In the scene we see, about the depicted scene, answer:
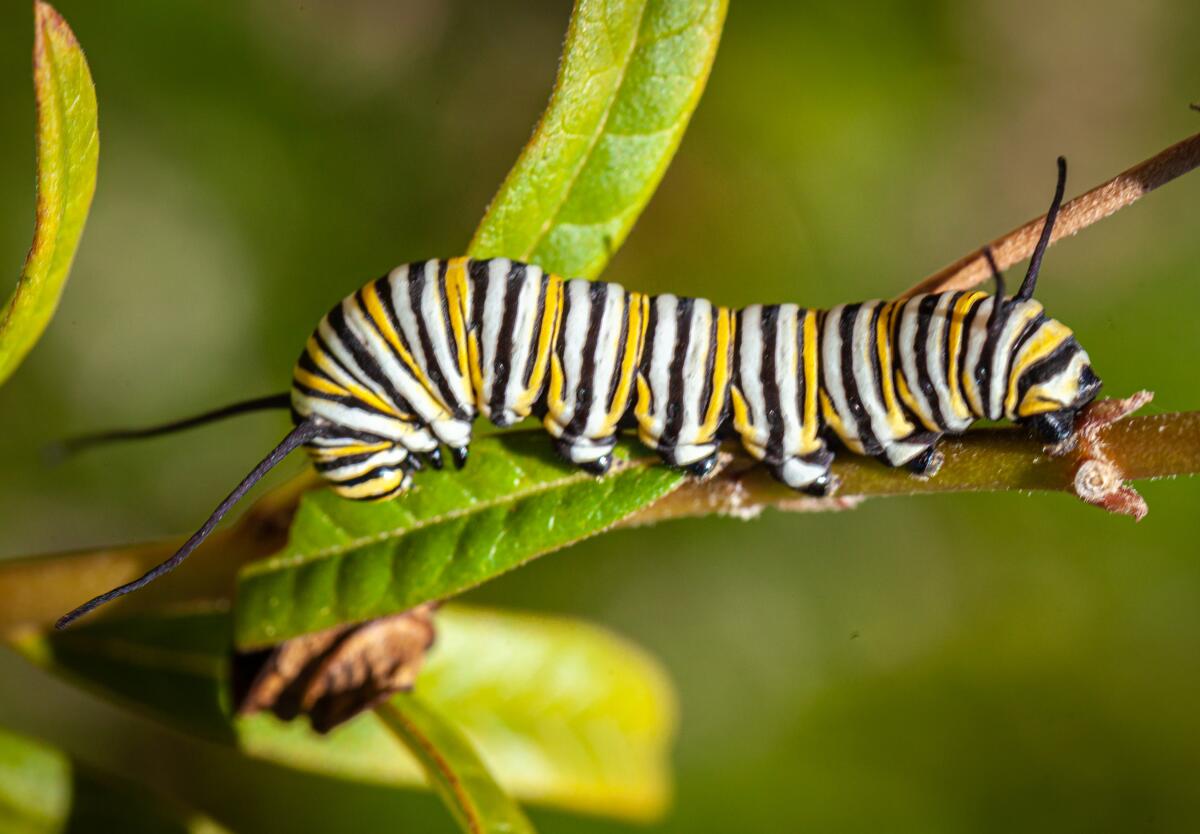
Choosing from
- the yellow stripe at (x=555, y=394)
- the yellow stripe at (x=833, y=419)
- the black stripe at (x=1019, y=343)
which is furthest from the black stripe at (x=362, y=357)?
the black stripe at (x=1019, y=343)

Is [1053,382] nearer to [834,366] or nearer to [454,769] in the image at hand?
[834,366]

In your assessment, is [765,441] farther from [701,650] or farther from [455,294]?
[701,650]

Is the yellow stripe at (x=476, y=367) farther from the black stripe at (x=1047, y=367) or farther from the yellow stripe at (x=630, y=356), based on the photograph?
the black stripe at (x=1047, y=367)

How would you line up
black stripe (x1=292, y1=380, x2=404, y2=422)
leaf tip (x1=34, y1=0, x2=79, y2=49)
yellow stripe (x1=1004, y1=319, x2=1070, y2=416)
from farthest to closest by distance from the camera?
black stripe (x1=292, y1=380, x2=404, y2=422), yellow stripe (x1=1004, y1=319, x2=1070, y2=416), leaf tip (x1=34, y1=0, x2=79, y2=49)

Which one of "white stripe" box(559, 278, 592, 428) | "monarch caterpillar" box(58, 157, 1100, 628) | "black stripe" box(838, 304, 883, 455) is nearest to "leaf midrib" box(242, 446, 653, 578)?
"monarch caterpillar" box(58, 157, 1100, 628)

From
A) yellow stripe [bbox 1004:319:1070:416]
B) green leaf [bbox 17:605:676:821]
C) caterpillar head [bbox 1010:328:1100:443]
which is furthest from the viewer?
green leaf [bbox 17:605:676:821]

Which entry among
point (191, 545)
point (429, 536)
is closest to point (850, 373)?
point (429, 536)

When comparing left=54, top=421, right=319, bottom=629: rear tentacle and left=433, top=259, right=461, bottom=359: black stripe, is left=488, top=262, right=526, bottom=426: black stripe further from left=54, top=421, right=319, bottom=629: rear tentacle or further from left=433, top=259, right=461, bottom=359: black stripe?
left=54, top=421, right=319, bottom=629: rear tentacle

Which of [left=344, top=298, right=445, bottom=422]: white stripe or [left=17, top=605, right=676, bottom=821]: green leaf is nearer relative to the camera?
[left=344, top=298, right=445, bottom=422]: white stripe
